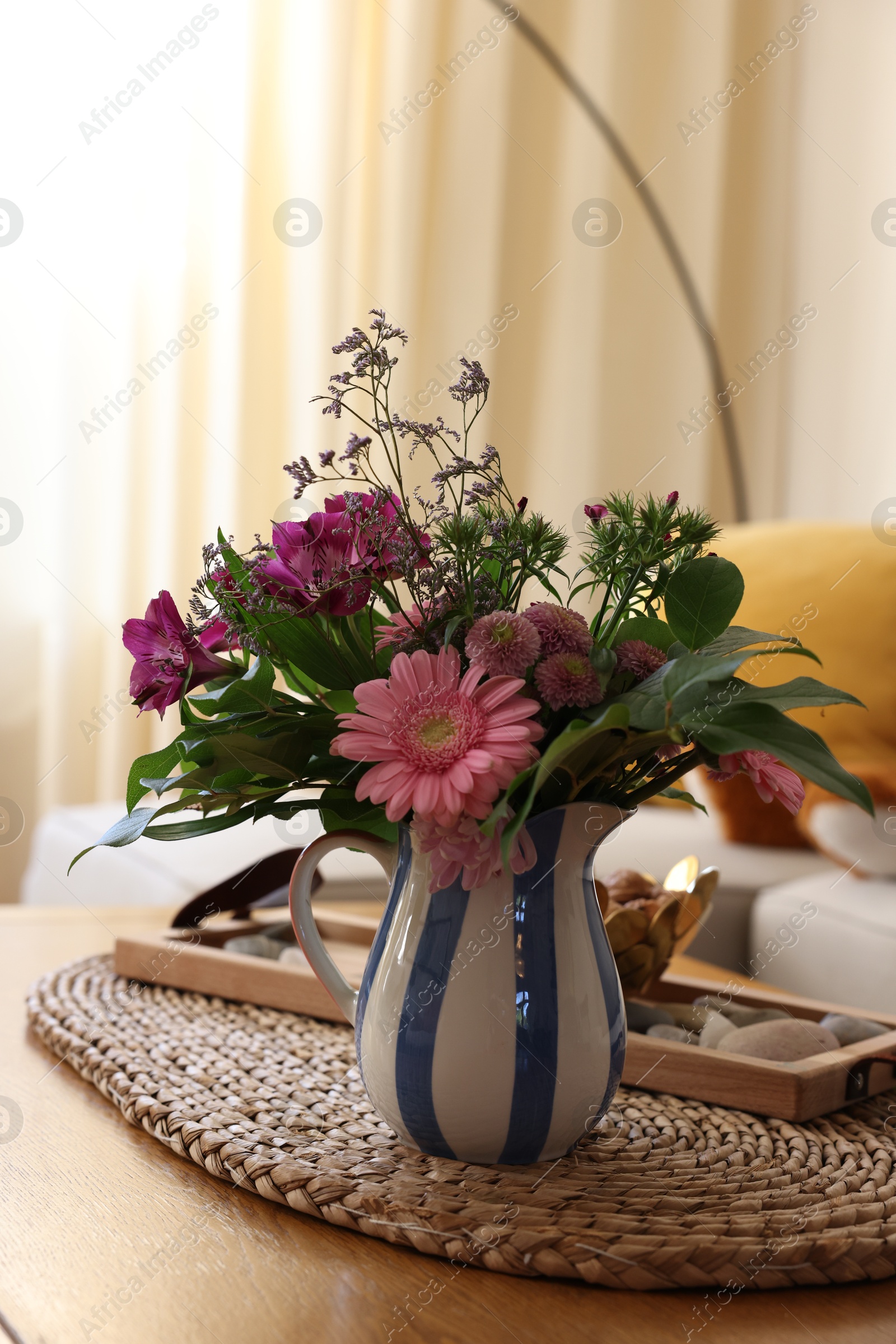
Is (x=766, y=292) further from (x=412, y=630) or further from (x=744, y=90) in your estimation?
(x=412, y=630)

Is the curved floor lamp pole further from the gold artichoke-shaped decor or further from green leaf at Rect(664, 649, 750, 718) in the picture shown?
green leaf at Rect(664, 649, 750, 718)

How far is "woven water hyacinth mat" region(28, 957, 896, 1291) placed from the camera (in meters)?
0.49

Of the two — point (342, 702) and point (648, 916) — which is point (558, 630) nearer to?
point (342, 702)

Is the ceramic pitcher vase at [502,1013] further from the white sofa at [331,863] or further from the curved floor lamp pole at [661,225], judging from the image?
the curved floor lamp pole at [661,225]

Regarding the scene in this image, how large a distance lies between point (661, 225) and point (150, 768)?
2.20 meters

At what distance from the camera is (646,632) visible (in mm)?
567

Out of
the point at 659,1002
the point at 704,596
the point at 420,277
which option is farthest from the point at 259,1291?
the point at 420,277

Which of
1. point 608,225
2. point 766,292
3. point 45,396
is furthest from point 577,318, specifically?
point 45,396

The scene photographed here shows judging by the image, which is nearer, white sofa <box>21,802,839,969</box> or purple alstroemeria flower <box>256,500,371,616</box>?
purple alstroemeria flower <box>256,500,371,616</box>

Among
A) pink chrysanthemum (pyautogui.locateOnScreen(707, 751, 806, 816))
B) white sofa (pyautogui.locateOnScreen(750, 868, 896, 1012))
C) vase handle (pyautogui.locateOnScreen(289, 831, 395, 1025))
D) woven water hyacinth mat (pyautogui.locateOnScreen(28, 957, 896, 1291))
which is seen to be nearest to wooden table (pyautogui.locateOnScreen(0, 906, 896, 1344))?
woven water hyacinth mat (pyautogui.locateOnScreen(28, 957, 896, 1291))

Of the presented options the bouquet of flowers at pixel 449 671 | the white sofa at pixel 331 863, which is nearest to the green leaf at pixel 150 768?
the bouquet of flowers at pixel 449 671

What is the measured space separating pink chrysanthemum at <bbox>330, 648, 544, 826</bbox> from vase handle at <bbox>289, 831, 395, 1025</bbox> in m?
0.09

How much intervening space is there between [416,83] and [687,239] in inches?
32.0

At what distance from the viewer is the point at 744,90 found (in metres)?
2.98
